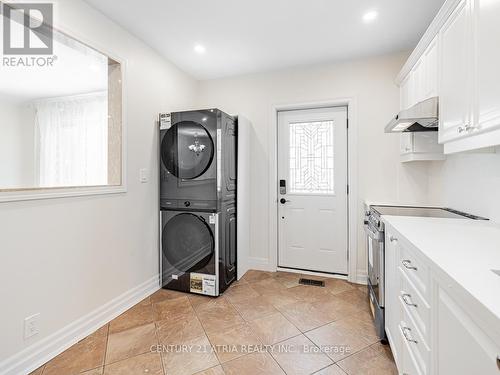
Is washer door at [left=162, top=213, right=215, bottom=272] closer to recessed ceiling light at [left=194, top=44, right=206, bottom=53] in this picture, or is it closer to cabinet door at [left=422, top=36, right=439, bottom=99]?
recessed ceiling light at [left=194, top=44, right=206, bottom=53]

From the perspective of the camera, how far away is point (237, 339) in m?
1.82

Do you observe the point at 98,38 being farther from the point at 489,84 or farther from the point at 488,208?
the point at 488,208

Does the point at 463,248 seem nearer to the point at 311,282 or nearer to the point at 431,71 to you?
the point at 431,71

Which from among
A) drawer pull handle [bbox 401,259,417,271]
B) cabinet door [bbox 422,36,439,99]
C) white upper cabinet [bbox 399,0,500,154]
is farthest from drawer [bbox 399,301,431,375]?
cabinet door [bbox 422,36,439,99]

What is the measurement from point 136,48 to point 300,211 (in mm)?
2485

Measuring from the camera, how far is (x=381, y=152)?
272 centimetres

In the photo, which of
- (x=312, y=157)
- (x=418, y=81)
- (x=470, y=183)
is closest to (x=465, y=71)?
(x=418, y=81)

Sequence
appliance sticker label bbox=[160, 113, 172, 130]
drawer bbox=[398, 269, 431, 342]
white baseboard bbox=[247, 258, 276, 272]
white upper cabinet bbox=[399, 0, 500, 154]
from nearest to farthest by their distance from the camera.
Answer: drawer bbox=[398, 269, 431, 342]
white upper cabinet bbox=[399, 0, 500, 154]
appliance sticker label bbox=[160, 113, 172, 130]
white baseboard bbox=[247, 258, 276, 272]

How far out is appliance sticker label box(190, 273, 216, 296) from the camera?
8.08 ft

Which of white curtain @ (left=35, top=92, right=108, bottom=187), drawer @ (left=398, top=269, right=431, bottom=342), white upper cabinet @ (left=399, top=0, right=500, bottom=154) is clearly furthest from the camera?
white curtain @ (left=35, top=92, right=108, bottom=187)

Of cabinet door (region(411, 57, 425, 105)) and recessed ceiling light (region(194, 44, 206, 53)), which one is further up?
recessed ceiling light (region(194, 44, 206, 53))

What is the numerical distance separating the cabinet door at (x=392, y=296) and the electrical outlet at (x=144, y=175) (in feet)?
7.12

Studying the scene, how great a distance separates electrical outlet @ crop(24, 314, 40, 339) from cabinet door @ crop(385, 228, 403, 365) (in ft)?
7.27

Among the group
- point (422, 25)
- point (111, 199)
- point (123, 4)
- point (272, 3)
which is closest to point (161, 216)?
point (111, 199)
